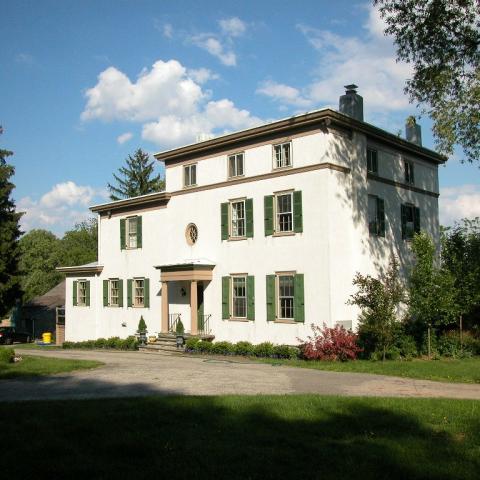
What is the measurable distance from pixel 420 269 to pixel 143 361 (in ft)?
34.5

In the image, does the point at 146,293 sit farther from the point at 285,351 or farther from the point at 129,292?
the point at 285,351

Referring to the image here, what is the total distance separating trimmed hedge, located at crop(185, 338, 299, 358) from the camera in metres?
22.7

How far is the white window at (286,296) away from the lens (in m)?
23.6

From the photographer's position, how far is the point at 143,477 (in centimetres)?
664

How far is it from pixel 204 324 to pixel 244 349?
11.5 ft

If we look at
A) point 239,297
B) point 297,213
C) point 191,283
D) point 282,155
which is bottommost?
point 239,297

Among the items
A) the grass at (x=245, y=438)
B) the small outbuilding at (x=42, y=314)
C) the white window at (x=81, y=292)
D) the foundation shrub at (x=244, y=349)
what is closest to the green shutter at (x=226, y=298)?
the foundation shrub at (x=244, y=349)

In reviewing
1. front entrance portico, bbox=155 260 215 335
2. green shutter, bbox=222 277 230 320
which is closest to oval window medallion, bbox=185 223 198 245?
front entrance portico, bbox=155 260 215 335

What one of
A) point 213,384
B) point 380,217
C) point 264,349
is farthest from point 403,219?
point 213,384

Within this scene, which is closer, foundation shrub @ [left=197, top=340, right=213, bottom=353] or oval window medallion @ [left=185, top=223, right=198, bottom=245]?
foundation shrub @ [left=197, top=340, right=213, bottom=353]

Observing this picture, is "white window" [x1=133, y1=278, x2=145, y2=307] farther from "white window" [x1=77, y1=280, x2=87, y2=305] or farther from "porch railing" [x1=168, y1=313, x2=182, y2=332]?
"white window" [x1=77, y1=280, x2=87, y2=305]

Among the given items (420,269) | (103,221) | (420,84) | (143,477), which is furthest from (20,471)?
(103,221)

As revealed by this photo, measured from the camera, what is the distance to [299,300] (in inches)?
906

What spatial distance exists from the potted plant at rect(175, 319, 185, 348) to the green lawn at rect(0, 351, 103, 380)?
22.6ft
